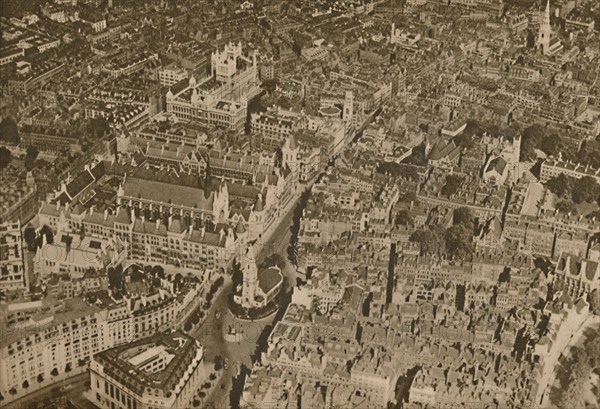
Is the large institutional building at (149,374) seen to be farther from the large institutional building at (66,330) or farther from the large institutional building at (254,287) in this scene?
the large institutional building at (254,287)

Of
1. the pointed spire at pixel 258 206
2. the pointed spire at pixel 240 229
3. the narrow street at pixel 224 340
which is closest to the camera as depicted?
the narrow street at pixel 224 340

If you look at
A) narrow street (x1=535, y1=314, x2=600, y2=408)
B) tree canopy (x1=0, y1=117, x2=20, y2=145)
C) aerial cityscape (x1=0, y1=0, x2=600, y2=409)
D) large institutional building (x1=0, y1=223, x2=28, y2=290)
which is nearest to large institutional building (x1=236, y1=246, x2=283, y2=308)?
aerial cityscape (x1=0, y1=0, x2=600, y2=409)

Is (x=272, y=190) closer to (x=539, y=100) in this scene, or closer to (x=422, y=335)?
(x=422, y=335)

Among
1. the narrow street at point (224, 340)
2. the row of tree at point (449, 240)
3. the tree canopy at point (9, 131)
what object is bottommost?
the narrow street at point (224, 340)

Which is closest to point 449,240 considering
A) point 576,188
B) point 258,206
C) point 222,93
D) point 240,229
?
point 576,188

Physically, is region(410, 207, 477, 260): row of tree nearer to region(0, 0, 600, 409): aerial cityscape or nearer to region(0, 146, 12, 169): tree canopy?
region(0, 0, 600, 409): aerial cityscape

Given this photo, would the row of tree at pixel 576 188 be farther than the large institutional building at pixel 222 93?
No

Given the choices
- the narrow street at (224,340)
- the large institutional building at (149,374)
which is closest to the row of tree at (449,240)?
the narrow street at (224,340)
